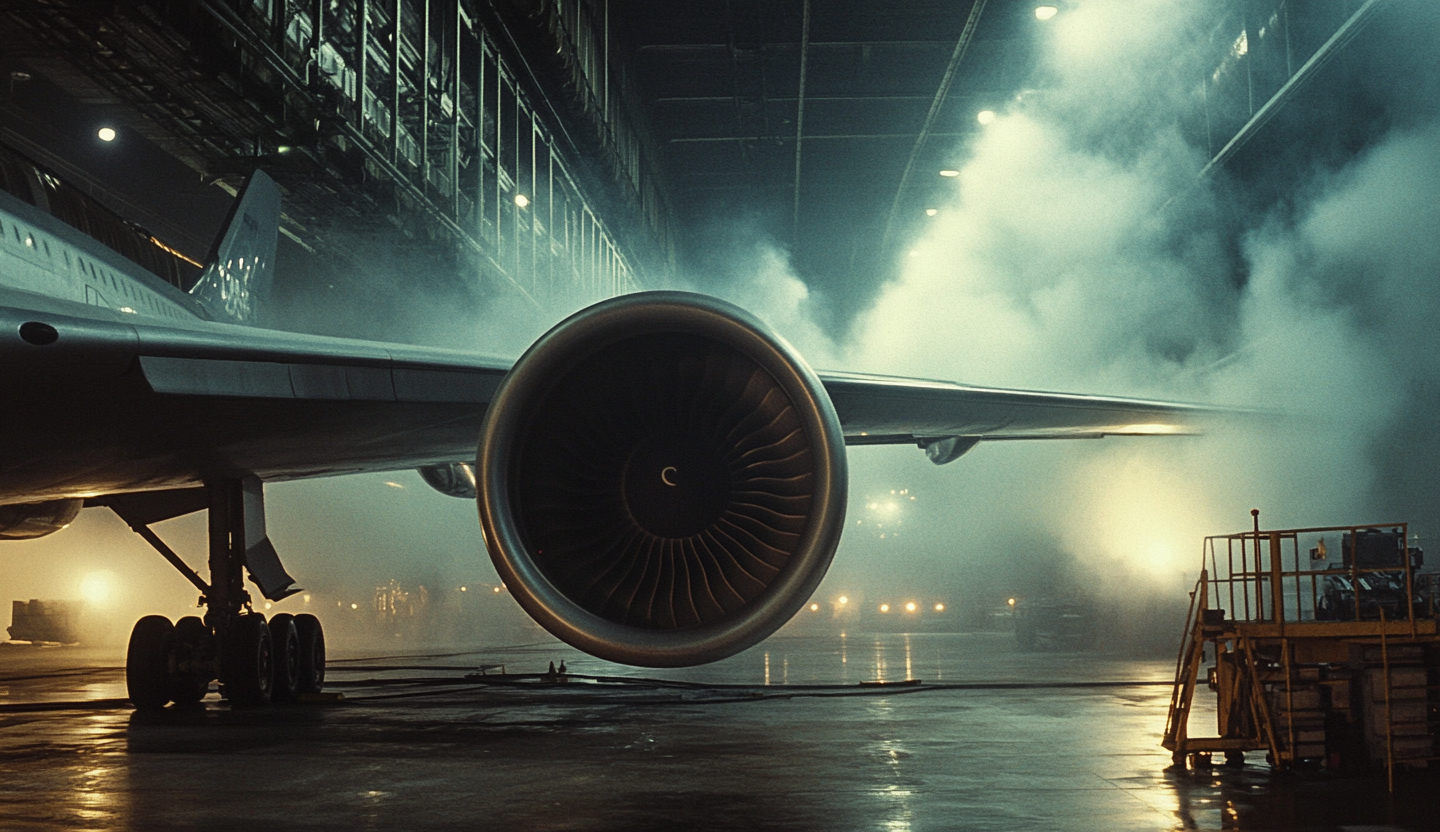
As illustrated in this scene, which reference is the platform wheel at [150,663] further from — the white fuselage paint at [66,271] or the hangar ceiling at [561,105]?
the hangar ceiling at [561,105]

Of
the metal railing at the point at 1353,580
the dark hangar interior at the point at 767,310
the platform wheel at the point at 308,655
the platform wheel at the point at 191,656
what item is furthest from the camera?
the platform wheel at the point at 308,655

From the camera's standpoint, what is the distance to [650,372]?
237 inches

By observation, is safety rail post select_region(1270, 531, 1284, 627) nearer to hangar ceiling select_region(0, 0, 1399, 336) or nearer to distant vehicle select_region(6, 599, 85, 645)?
hangar ceiling select_region(0, 0, 1399, 336)

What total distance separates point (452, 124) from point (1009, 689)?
9.13 m

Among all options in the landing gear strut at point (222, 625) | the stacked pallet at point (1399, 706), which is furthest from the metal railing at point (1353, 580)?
the landing gear strut at point (222, 625)

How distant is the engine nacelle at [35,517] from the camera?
412 inches

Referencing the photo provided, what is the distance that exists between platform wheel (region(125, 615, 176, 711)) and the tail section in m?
2.85

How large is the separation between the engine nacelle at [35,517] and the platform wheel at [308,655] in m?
2.44

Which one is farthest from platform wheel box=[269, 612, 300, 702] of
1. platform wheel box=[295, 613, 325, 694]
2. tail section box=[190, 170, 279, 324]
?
tail section box=[190, 170, 279, 324]

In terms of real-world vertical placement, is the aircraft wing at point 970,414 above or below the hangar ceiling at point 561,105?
below

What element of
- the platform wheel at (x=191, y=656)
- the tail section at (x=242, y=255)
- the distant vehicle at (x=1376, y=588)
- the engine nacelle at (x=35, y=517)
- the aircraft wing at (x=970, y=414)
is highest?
the tail section at (x=242, y=255)

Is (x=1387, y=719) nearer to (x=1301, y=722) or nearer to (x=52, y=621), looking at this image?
(x=1301, y=722)

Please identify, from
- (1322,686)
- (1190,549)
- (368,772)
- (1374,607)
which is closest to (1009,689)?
(1374,607)

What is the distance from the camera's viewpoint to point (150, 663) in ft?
38.4
